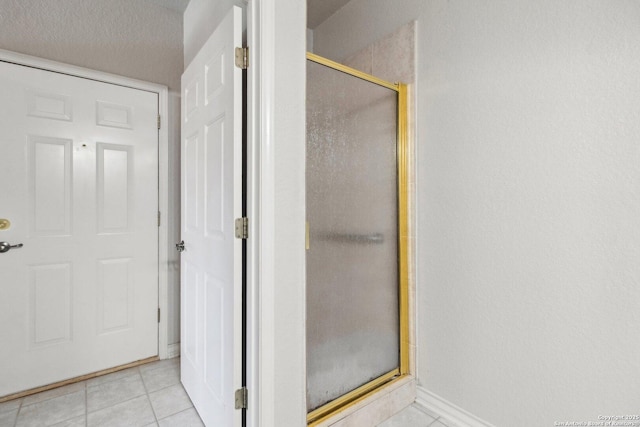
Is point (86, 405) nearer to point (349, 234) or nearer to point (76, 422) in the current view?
point (76, 422)

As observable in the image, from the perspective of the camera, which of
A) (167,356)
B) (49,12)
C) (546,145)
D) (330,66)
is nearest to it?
(546,145)

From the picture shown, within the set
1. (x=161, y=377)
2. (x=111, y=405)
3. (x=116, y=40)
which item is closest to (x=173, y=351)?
(x=161, y=377)

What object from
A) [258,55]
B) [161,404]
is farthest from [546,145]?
[161,404]

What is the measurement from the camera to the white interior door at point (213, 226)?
4.34ft

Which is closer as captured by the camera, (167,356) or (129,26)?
(129,26)

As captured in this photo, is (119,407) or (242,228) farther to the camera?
(119,407)

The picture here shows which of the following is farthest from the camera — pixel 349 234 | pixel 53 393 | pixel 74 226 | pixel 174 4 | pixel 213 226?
pixel 174 4

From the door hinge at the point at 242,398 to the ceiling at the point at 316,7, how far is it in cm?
253

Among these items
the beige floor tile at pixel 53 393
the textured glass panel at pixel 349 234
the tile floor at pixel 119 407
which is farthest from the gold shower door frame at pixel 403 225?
the beige floor tile at pixel 53 393

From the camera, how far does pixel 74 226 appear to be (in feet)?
6.78

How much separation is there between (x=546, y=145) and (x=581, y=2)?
55cm

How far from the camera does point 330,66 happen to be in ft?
5.10

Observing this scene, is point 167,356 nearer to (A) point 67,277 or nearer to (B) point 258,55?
(A) point 67,277

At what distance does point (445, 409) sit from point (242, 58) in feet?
6.56
